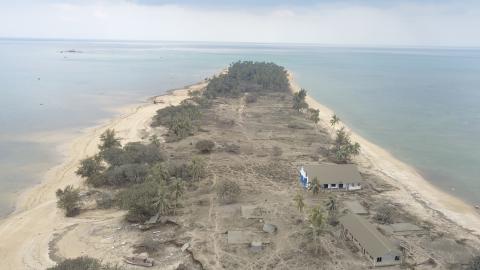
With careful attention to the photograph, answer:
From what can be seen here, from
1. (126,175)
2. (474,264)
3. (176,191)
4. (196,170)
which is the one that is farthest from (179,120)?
(474,264)

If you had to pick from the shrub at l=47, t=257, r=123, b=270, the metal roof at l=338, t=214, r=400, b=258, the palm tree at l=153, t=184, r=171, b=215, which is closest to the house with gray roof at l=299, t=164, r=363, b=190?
the metal roof at l=338, t=214, r=400, b=258

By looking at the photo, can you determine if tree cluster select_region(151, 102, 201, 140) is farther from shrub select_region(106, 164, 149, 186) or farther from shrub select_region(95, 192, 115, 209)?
shrub select_region(95, 192, 115, 209)

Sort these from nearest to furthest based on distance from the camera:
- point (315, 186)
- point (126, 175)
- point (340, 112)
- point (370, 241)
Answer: point (370, 241) → point (315, 186) → point (126, 175) → point (340, 112)

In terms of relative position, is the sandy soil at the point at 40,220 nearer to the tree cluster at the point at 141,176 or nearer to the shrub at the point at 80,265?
the tree cluster at the point at 141,176

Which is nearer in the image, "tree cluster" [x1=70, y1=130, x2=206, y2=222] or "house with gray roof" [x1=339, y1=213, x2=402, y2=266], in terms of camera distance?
"house with gray roof" [x1=339, y1=213, x2=402, y2=266]

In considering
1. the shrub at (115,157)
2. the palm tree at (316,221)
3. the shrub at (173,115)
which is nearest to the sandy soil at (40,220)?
the shrub at (115,157)

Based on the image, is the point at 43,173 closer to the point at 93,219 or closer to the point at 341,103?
the point at 93,219

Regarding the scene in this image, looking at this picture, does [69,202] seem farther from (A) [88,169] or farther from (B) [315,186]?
(B) [315,186]

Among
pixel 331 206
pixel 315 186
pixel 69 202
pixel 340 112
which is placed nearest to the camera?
pixel 331 206
